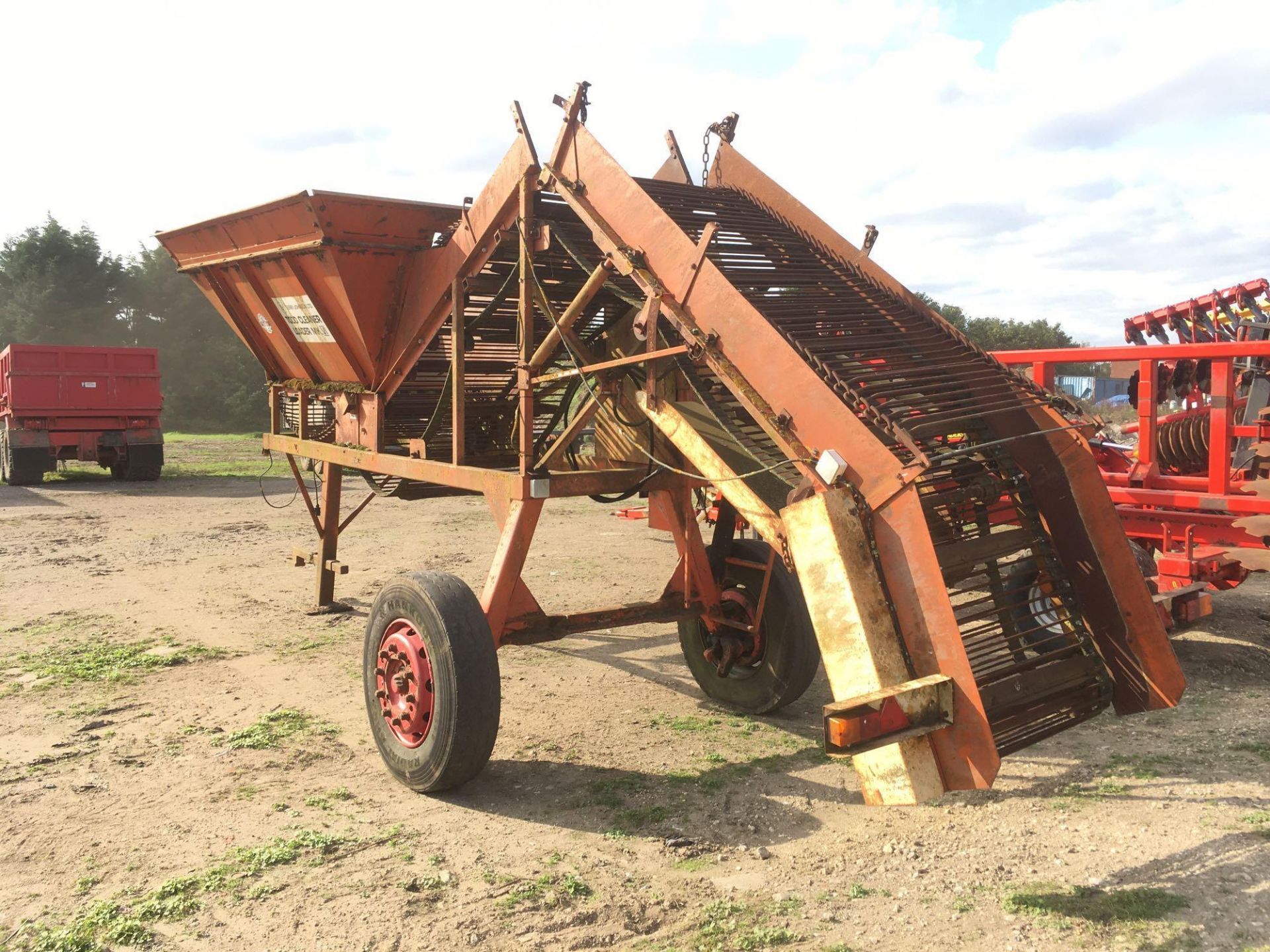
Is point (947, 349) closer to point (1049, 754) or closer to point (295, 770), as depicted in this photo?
point (1049, 754)

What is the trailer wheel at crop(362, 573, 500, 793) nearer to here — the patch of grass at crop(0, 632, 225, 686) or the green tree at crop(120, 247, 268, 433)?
the patch of grass at crop(0, 632, 225, 686)

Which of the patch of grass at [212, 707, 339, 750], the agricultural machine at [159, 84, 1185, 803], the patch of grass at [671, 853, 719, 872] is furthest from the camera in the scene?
the patch of grass at [212, 707, 339, 750]

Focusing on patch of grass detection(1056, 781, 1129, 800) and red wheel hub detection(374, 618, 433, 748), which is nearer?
patch of grass detection(1056, 781, 1129, 800)

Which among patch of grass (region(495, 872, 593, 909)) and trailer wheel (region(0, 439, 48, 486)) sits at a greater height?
trailer wheel (region(0, 439, 48, 486))

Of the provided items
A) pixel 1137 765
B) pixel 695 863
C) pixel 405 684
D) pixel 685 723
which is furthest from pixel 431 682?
pixel 1137 765

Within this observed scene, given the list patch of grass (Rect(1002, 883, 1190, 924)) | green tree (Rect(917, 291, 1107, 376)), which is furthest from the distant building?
patch of grass (Rect(1002, 883, 1190, 924))

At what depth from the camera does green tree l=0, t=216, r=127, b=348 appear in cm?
3953

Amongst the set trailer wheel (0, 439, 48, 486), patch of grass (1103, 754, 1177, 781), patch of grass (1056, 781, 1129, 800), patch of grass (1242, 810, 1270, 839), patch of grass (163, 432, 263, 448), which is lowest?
patch of grass (1242, 810, 1270, 839)

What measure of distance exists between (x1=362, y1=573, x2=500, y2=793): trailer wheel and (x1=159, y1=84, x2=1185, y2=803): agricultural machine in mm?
14

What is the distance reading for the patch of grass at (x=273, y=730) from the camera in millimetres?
5094

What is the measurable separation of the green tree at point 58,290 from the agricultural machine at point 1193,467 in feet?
136

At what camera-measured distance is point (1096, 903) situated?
3180mm

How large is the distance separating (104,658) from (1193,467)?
26.8 ft

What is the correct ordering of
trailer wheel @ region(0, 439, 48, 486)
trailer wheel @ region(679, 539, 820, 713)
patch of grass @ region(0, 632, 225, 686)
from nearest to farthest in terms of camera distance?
trailer wheel @ region(679, 539, 820, 713) < patch of grass @ region(0, 632, 225, 686) < trailer wheel @ region(0, 439, 48, 486)
